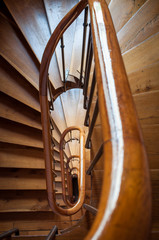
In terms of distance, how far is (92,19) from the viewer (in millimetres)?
678

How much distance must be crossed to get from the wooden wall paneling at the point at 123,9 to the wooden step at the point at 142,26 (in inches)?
8.4

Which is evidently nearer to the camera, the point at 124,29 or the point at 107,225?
the point at 107,225

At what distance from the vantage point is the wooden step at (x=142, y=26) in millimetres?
1185

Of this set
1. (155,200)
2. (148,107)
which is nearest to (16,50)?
(148,107)

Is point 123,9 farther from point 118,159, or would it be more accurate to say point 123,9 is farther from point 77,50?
point 118,159

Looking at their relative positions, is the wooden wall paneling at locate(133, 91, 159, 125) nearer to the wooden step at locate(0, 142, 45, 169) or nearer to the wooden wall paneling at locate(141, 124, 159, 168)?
the wooden wall paneling at locate(141, 124, 159, 168)

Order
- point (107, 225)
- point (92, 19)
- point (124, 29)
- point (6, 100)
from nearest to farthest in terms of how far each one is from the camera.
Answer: point (107, 225) → point (92, 19) → point (124, 29) → point (6, 100)

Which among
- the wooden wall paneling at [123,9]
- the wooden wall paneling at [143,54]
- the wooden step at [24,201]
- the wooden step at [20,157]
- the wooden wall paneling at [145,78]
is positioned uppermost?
the wooden wall paneling at [123,9]

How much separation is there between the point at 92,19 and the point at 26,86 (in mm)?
1677

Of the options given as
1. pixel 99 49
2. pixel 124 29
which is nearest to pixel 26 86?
pixel 124 29

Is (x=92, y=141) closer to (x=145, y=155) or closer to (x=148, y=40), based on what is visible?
(x=148, y=40)

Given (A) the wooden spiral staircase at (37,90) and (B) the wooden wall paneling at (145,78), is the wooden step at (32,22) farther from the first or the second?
(B) the wooden wall paneling at (145,78)

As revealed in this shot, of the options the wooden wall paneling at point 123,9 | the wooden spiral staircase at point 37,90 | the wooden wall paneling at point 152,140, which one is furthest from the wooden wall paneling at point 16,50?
the wooden wall paneling at point 152,140

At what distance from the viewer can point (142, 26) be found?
1.25 m
